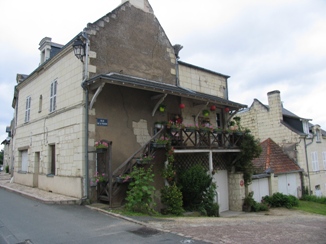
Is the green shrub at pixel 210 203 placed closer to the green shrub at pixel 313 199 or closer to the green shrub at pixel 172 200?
the green shrub at pixel 172 200

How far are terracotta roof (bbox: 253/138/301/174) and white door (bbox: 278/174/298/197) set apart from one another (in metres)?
0.41

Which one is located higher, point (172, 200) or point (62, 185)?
point (62, 185)

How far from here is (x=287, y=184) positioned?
59.1 feet

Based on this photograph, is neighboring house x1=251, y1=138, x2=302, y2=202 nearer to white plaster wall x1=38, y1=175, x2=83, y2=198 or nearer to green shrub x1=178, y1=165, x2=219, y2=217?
green shrub x1=178, y1=165, x2=219, y2=217

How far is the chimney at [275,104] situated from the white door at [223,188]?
9.85 m

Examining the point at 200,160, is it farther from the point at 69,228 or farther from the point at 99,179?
the point at 69,228

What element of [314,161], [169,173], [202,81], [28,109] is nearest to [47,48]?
[28,109]

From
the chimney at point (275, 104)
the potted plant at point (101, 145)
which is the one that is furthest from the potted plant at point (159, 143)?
the chimney at point (275, 104)

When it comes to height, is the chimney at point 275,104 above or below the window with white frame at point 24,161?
above

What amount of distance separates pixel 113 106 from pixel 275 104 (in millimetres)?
14765

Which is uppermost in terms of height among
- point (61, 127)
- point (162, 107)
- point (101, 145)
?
point (162, 107)

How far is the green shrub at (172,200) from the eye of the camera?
359 inches

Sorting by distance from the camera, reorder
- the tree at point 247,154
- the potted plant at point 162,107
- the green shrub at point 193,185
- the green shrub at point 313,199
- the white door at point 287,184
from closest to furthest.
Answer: the green shrub at point 193,185 < the potted plant at point 162,107 < the tree at point 247,154 < the white door at point 287,184 < the green shrub at point 313,199

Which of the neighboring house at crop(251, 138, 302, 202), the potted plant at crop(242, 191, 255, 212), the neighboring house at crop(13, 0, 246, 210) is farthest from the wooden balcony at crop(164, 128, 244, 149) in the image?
the neighboring house at crop(251, 138, 302, 202)
